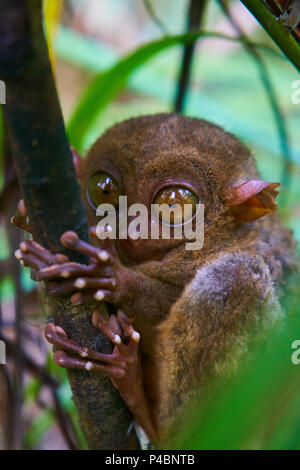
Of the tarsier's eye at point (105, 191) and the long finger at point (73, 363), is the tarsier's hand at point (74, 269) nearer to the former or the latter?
the long finger at point (73, 363)

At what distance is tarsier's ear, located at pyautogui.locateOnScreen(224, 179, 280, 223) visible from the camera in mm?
2217

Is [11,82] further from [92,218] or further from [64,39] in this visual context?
[64,39]

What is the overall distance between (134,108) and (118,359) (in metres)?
5.01

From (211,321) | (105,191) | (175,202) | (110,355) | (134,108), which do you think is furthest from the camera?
(134,108)

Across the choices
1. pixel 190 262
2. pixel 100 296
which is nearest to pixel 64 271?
pixel 100 296

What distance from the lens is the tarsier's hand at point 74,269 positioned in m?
1.48

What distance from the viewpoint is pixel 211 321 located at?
2047mm

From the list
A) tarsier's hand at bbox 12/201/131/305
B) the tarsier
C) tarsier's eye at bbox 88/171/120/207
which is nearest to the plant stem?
the tarsier

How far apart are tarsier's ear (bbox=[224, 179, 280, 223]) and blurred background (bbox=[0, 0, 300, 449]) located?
2.25ft

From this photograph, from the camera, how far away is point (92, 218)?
2455 millimetres

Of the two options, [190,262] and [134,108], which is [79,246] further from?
[134,108]

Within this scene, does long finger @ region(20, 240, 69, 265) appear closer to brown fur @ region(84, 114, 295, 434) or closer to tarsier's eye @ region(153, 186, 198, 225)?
brown fur @ region(84, 114, 295, 434)

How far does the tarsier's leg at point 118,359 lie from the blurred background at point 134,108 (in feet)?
1.83
